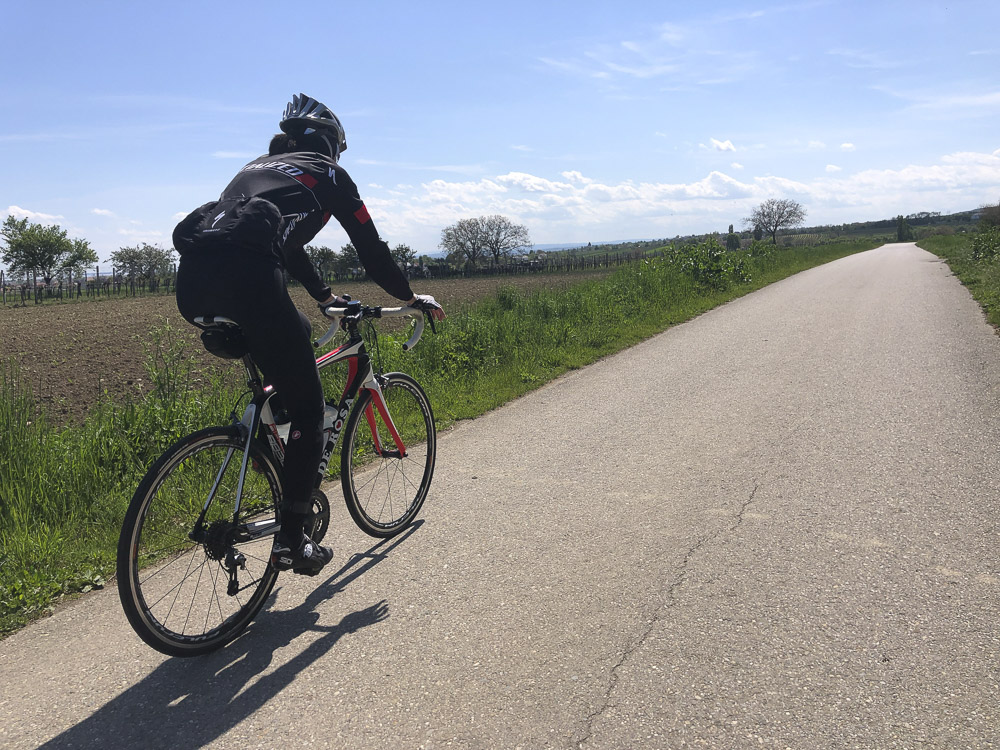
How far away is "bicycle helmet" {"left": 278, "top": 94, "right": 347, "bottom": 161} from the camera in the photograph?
3293mm

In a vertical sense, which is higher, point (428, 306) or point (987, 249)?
point (987, 249)

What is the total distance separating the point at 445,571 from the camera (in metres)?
3.60

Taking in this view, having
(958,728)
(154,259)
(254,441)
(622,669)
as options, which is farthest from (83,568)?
(154,259)

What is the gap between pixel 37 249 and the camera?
71438 millimetres

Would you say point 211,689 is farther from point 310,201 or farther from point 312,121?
point 312,121

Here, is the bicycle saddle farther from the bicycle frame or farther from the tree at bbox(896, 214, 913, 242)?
the tree at bbox(896, 214, 913, 242)

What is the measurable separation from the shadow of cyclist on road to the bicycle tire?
0.33 feet

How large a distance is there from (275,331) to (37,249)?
278ft

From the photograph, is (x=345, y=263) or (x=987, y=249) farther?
(x=345, y=263)

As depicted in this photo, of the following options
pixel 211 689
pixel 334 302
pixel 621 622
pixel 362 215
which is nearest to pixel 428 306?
pixel 334 302

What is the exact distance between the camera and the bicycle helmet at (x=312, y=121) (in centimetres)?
329

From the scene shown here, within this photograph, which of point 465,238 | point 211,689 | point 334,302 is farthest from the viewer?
point 465,238

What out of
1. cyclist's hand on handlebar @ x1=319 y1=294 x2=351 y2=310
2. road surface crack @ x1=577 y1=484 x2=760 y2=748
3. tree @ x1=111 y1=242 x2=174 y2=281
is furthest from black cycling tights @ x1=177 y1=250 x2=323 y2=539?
tree @ x1=111 y1=242 x2=174 y2=281

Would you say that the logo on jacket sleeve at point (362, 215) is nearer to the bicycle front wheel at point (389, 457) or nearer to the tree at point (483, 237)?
the bicycle front wheel at point (389, 457)
